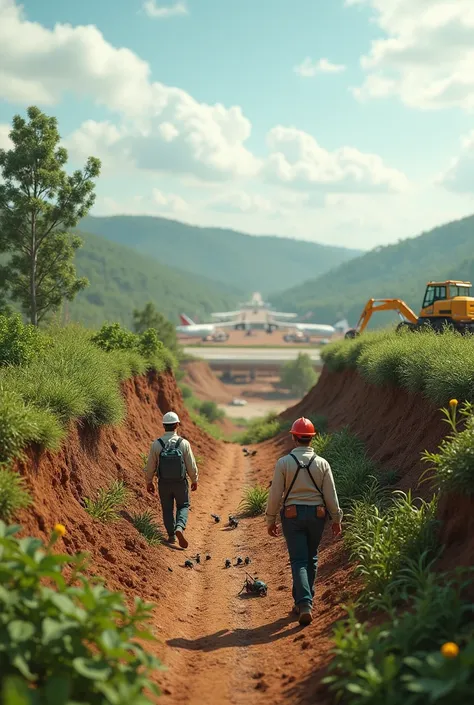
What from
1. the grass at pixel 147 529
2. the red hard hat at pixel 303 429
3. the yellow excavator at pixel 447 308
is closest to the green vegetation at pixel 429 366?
the red hard hat at pixel 303 429

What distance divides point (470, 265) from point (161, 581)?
189 m

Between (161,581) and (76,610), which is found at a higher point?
(76,610)

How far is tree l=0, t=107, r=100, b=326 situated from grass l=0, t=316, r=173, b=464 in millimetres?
7542

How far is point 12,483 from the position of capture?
6504 mm

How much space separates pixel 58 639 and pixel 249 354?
9443 centimetres

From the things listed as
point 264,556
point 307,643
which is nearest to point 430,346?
point 264,556

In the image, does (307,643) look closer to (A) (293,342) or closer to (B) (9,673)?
(B) (9,673)

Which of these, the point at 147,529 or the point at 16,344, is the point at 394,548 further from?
the point at 16,344

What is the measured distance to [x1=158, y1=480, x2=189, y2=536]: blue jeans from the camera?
33.7ft

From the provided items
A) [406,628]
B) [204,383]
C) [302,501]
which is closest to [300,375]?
[204,383]

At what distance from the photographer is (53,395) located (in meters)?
9.61

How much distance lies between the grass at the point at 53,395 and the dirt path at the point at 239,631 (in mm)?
2566

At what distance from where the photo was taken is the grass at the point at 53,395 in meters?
7.38

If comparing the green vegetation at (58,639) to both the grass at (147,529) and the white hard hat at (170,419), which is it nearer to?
the grass at (147,529)
